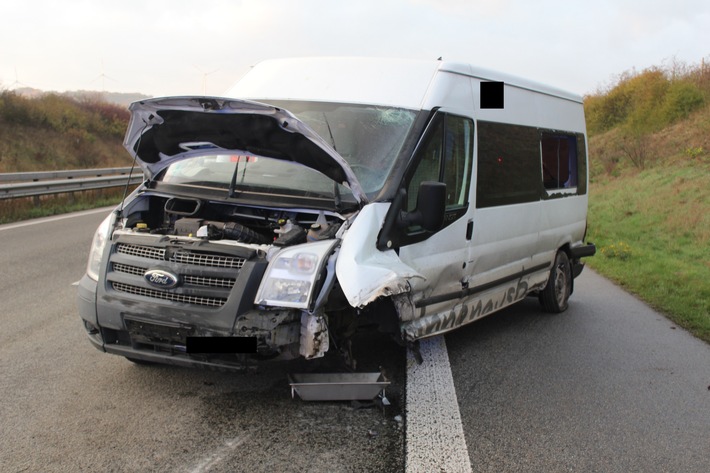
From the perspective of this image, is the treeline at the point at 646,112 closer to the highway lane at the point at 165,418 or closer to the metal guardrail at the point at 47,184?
the metal guardrail at the point at 47,184

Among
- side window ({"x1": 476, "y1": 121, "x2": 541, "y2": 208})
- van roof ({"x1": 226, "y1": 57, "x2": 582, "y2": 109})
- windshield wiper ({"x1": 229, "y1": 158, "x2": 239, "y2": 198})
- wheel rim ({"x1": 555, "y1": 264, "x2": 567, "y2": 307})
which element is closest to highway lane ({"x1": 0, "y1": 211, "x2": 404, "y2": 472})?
windshield wiper ({"x1": 229, "y1": 158, "x2": 239, "y2": 198})

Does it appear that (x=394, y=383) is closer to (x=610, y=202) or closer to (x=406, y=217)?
(x=406, y=217)

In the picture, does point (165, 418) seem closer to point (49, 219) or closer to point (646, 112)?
point (49, 219)

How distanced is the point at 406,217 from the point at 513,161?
207 cm

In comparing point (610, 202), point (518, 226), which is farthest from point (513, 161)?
point (610, 202)

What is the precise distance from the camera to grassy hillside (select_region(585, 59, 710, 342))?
10.0 m

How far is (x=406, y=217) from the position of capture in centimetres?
453

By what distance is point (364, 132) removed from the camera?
492cm

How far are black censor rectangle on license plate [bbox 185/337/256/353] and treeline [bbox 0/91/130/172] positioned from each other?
27172mm

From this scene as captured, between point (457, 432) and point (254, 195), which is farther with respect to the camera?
point (254, 195)

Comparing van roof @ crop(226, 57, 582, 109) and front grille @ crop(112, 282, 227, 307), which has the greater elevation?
van roof @ crop(226, 57, 582, 109)

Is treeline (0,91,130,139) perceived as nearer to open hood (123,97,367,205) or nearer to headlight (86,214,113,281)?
open hood (123,97,367,205)

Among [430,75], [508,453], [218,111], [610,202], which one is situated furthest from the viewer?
[610,202]

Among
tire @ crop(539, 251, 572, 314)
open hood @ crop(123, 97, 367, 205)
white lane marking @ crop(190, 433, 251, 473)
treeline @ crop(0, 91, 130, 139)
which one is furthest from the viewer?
treeline @ crop(0, 91, 130, 139)
